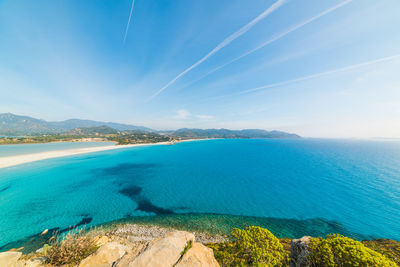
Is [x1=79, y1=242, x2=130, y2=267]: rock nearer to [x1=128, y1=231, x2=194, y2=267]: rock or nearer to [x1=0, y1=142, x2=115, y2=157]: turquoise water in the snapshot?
[x1=128, y1=231, x2=194, y2=267]: rock

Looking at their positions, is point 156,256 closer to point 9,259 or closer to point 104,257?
point 104,257

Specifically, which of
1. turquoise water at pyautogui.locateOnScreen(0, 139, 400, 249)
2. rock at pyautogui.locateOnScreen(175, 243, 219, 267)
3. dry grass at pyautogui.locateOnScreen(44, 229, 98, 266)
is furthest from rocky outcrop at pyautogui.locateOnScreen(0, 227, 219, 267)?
turquoise water at pyautogui.locateOnScreen(0, 139, 400, 249)

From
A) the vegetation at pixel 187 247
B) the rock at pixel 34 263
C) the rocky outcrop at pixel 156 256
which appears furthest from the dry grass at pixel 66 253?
the vegetation at pixel 187 247

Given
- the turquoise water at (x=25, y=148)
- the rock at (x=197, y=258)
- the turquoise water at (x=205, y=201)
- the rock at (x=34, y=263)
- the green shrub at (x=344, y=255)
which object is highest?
the green shrub at (x=344, y=255)

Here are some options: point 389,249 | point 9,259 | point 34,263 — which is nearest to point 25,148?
point 9,259

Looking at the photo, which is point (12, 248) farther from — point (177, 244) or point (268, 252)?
point (268, 252)

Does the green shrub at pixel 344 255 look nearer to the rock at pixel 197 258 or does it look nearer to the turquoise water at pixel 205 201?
the rock at pixel 197 258

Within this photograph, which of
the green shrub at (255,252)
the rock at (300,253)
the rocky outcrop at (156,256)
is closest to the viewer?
the rocky outcrop at (156,256)
